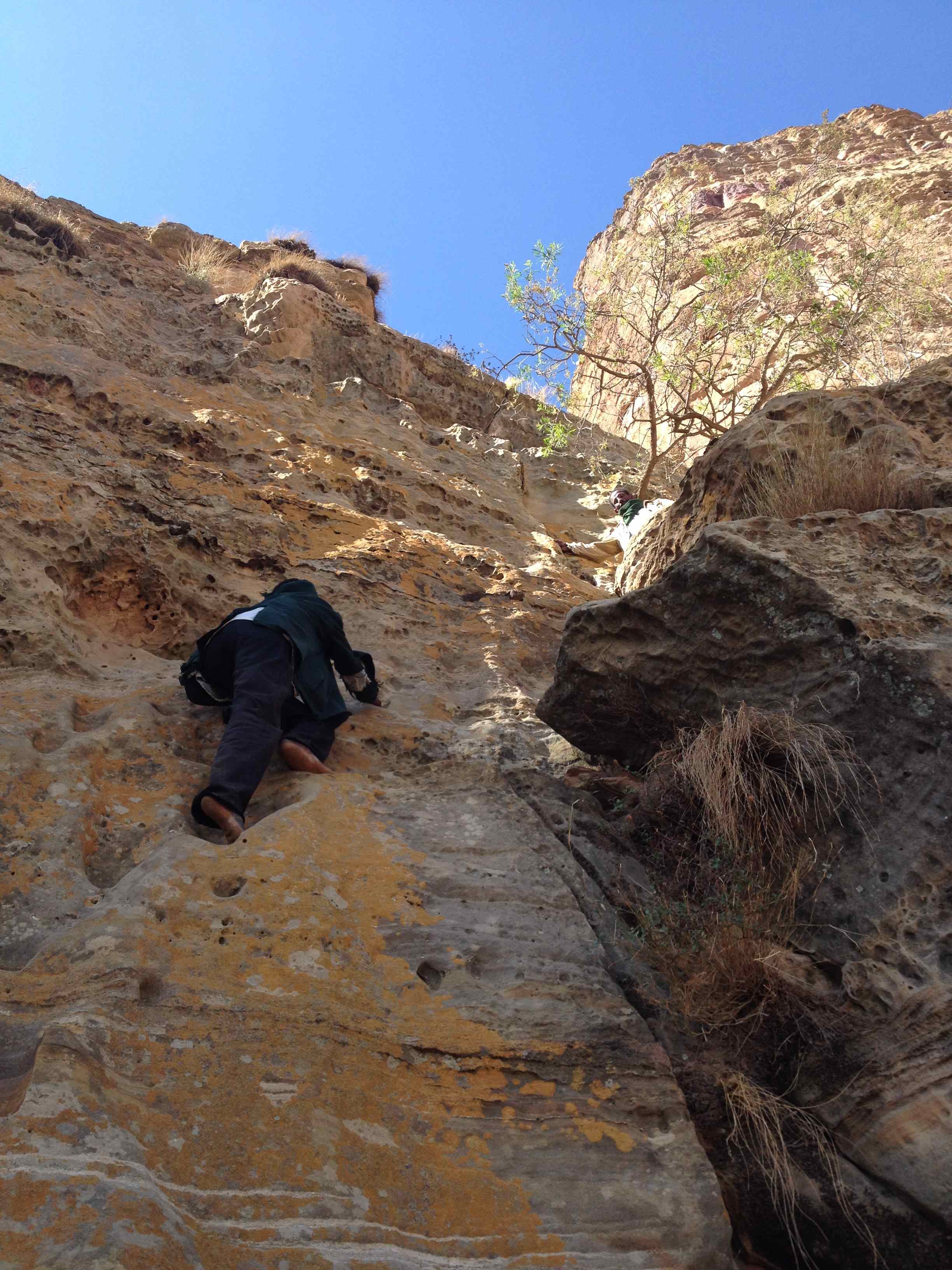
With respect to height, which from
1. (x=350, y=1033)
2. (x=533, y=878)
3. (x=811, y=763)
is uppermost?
(x=811, y=763)

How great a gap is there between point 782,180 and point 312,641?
21617mm

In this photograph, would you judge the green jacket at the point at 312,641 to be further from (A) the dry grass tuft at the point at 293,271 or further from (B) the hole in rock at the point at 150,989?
(A) the dry grass tuft at the point at 293,271

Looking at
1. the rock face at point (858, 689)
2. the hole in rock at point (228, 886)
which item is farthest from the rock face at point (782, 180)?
the hole in rock at point (228, 886)

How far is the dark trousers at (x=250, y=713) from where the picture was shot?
11.8 feet

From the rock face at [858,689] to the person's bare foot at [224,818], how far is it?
1.66 m

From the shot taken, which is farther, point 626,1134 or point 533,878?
point 533,878

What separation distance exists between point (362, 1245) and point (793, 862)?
1.89 meters

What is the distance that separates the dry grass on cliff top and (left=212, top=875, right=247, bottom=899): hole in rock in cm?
139

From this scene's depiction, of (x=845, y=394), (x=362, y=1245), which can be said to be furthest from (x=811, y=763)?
(x=845, y=394)

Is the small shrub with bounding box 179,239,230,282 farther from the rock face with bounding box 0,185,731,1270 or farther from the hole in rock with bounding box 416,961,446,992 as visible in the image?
the hole in rock with bounding box 416,961,446,992

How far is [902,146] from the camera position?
18.8m

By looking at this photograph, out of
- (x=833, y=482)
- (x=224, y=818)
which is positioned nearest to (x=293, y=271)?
(x=833, y=482)

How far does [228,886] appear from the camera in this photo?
310 centimetres

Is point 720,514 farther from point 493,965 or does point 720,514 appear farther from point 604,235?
point 604,235
